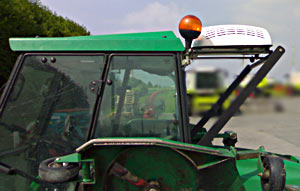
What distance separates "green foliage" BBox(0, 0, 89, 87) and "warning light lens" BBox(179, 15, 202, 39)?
6.99 m

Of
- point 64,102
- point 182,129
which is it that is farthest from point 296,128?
point 64,102

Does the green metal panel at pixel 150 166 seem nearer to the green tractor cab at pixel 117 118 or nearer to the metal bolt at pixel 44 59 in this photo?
the green tractor cab at pixel 117 118

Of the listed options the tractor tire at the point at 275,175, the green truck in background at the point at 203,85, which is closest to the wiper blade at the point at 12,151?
the green truck in background at the point at 203,85

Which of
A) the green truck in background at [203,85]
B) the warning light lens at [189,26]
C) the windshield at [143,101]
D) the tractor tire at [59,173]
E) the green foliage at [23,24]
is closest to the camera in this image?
the tractor tire at [59,173]

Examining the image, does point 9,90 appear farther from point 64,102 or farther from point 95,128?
point 95,128

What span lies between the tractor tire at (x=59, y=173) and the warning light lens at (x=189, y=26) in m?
1.25

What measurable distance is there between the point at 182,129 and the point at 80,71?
0.94 meters

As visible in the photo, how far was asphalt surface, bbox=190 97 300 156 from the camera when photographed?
183cm

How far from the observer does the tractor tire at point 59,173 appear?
150cm

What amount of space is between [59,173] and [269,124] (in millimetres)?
2506

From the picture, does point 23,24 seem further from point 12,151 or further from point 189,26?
point 189,26

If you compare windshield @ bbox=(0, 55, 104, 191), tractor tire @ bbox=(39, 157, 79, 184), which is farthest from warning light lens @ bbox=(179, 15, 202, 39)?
tractor tire @ bbox=(39, 157, 79, 184)

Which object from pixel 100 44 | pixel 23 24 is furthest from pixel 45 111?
pixel 23 24

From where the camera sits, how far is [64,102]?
1.90 metres
